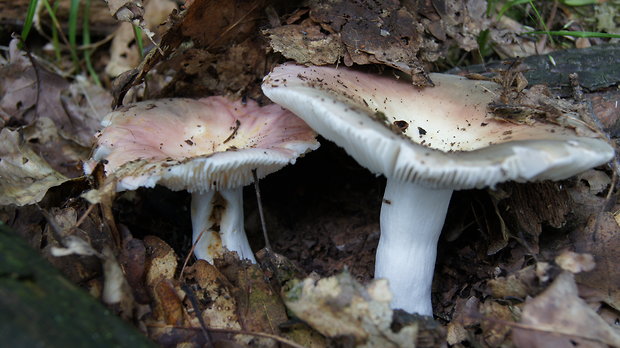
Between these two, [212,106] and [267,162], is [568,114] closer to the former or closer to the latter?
[267,162]

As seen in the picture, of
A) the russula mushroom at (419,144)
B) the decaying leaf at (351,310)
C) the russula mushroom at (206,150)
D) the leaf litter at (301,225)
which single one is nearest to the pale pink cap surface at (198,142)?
the russula mushroom at (206,150)

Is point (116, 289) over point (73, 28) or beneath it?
beneath

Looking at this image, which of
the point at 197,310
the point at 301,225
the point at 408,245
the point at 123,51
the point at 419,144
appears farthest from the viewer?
the point at 123,51

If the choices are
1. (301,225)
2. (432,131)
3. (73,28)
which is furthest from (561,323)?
(73,28)

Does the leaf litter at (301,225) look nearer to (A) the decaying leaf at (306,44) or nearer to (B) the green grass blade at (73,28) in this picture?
(A) the decaying leaf at (306,44)

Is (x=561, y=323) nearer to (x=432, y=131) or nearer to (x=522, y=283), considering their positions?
(x=522, y=283)

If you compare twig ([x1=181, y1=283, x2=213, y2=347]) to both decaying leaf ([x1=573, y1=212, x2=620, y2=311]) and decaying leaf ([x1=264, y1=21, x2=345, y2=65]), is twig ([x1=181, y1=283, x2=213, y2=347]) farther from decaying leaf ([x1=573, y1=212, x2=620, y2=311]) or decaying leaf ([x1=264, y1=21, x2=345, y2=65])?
decaying leaf ([x1=573, y1=212, x2=620, y2=311])
